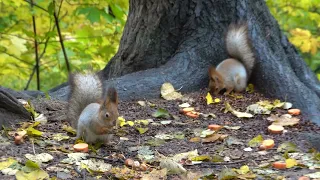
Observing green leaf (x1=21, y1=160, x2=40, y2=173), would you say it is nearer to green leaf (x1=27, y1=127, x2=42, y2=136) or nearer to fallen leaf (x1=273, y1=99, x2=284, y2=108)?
green leaf (x1=27, y1=127, x2=42, y2=136)

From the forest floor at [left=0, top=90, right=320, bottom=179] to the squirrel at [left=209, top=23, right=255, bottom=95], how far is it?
20.8 inches

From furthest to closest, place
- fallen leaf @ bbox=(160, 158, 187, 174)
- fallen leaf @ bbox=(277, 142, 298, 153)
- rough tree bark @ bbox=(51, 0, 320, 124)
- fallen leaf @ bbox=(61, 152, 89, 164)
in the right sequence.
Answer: rough tree bark @ bbox=(51, 0, 320, 124)
fallen leaf @ bbox=(277, 142, 298, 153)
fallen leaf @ bbox=(61, 152, 89, 164)
fallen leaf @ bbox=(160, 158, 187, 174)

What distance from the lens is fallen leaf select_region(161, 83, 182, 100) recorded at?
4.64 meters

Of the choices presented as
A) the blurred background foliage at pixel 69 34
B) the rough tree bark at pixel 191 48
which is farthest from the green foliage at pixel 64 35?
the rough tree bark at pixel 191 48

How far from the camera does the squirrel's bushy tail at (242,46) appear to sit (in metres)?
4.82

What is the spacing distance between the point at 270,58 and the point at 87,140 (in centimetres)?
218

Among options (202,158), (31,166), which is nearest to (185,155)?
(202,158)

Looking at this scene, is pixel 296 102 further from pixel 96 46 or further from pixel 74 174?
pixel 96 46

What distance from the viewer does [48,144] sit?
3.29 m

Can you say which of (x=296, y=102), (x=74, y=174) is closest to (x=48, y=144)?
(x=74, y=174)

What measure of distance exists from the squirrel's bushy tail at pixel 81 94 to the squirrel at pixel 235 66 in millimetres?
1413

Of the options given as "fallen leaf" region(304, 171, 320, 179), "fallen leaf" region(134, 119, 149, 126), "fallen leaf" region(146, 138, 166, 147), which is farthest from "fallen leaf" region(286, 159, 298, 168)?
"fallen leaf" region(134, 119, 149, 126)

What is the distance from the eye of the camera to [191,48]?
16.4 feet

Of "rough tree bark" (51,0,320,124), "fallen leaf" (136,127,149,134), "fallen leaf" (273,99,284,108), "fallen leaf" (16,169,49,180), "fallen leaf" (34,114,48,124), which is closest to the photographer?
"fallen leaf" (16,169,49,180)
